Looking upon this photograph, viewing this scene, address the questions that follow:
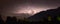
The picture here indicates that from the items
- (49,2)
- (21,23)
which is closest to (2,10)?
(21,23)

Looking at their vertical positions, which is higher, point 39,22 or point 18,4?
point 18,4

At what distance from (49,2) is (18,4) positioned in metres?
0.20

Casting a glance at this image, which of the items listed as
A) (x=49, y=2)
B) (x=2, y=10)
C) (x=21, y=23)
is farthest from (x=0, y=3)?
(x=49, y=2)

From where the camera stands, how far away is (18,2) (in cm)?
70

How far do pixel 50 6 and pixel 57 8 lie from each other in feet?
0.17

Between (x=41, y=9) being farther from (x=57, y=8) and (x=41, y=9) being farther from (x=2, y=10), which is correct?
(x=2, y=10)

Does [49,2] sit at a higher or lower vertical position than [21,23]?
higher

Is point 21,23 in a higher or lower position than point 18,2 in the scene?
lower

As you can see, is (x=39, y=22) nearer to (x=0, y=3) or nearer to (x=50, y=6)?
(x=50, y=6)

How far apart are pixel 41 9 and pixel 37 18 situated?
0.07 m

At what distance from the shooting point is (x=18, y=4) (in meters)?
0.71

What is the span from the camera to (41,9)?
2.35ft

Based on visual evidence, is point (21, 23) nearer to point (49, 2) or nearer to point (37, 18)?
point (37, 18)

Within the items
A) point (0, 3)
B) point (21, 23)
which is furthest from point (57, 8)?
point (0, 3)
